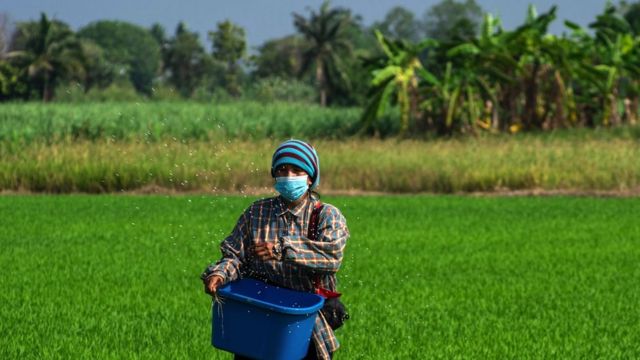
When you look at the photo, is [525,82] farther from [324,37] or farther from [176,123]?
[324,37]

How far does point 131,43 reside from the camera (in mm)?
150375

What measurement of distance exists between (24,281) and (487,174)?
55.5 ft

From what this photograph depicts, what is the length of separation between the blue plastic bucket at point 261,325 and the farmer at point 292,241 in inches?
4.7

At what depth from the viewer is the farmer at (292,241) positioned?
4965 millimetres

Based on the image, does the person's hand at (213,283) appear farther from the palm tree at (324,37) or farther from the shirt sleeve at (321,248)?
the palm tree at (324,37)

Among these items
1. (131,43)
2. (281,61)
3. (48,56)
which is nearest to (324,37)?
(281,61)

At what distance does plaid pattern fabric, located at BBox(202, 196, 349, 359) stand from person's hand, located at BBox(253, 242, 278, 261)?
3 cm

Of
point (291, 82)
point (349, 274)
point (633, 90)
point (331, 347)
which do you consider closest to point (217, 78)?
point (291, 82)

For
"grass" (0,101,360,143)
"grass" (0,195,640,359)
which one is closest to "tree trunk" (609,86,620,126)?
"grass" (0,101,360,143)

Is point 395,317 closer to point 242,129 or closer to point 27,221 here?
point 27,221

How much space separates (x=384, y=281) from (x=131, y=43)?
140683mm

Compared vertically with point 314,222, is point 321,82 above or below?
below

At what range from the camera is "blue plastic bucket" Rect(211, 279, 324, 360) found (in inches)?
186

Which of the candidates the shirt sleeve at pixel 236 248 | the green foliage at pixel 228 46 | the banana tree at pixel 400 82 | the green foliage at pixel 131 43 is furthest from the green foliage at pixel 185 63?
the shirt sleeve at pixel 236 248
